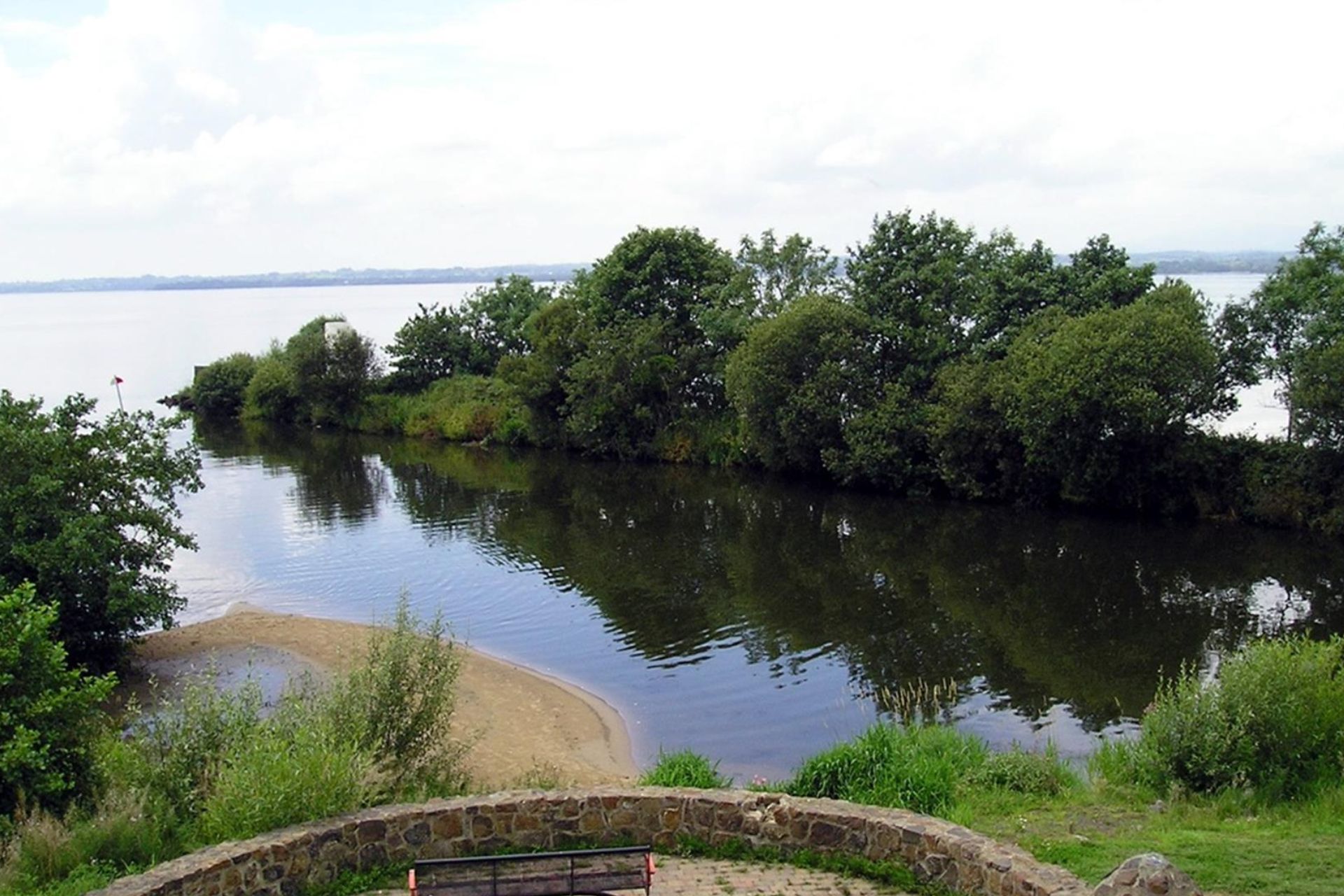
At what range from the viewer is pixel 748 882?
1011 centimetres

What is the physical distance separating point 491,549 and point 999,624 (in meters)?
16.4

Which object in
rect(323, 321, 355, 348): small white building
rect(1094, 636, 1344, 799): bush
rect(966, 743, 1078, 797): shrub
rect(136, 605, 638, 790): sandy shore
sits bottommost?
rect(136, 605, 638, 790): sandy shore

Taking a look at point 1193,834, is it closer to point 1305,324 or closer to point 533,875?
point 533,875

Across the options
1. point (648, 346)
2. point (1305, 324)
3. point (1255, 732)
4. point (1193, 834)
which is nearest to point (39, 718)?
point (1193, 834)

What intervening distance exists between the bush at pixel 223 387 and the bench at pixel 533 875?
7390 cm

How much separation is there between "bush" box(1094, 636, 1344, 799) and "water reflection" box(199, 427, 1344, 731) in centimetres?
667

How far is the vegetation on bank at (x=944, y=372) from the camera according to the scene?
115 ft

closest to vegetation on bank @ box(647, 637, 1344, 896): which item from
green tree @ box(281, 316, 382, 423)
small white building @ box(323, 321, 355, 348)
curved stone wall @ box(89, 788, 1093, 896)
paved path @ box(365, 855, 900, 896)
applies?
curved stone wall @ box(89, 788, 1093, 896)

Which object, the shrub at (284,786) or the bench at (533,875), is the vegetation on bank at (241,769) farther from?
the bench at (533,875)

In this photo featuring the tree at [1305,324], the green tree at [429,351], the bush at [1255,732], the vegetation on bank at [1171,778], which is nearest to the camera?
the vegetation on bank at [1171,778]

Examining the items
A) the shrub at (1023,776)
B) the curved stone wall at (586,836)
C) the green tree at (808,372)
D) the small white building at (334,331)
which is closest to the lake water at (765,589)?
the green tree at (808,372)

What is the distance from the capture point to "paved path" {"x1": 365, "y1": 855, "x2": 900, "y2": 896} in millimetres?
Answer: 9891

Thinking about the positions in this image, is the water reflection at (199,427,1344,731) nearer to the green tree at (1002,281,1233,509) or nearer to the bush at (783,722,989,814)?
the green tree at (1002,281,1233,509)

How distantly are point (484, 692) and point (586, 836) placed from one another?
40.1ft
